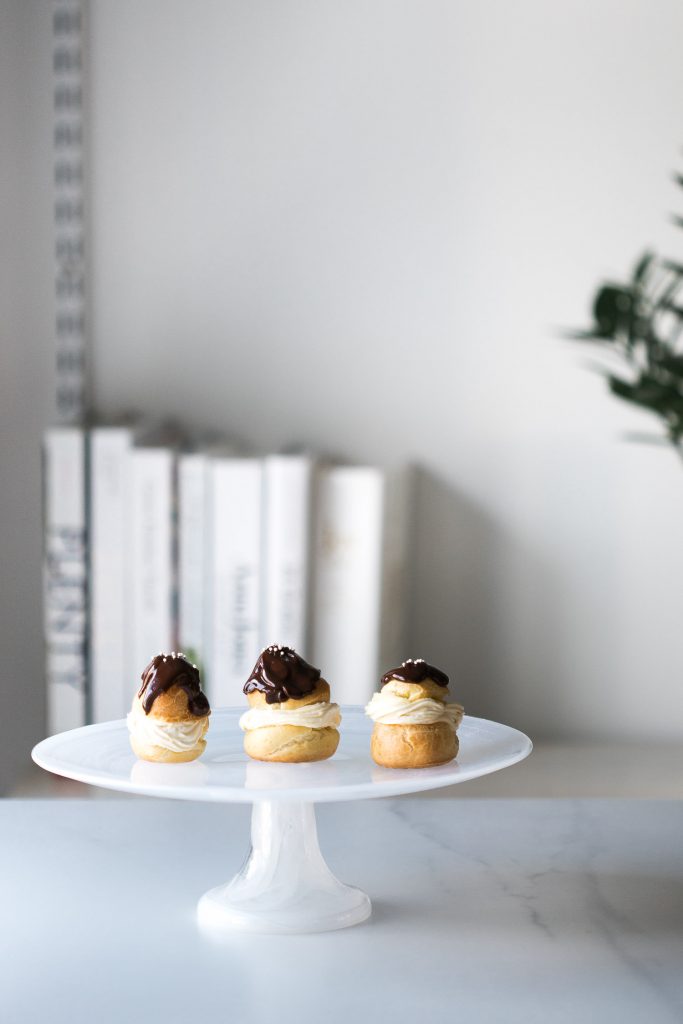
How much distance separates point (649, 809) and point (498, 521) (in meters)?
0.50

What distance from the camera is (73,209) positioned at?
1285 millimetres

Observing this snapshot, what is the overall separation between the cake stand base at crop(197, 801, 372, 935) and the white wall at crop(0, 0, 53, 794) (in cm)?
70

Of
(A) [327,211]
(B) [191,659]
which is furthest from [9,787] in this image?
(A) [327,211]

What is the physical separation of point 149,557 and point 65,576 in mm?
86

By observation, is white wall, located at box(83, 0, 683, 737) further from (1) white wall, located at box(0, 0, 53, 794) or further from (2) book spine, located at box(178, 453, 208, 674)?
(2) book spine, located at box(178, 453, 208, 674)

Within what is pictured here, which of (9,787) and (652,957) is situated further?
(9,787)

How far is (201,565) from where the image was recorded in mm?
1196

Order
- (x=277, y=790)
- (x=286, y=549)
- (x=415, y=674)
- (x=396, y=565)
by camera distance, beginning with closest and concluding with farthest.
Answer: (x=277, y=790) → (x=415, y=674) → (x=286, y=549) → (x=396, y=565)

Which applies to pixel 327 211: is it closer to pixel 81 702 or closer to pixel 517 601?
pixel 517 601

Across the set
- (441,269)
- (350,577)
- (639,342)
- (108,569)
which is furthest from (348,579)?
(639,342)

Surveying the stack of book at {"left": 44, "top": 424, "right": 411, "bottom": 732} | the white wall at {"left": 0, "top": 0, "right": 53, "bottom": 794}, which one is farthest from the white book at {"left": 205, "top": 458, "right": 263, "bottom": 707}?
the white wall at {"left": 0, "top": 0, "right": 53, "bottom": 794}

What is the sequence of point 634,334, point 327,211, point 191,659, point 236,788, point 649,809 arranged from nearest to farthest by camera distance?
point 634,334 < point 236,788 < point 649,809 < point 191,659 < point 327,211

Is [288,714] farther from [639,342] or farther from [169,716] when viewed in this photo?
[639,342]

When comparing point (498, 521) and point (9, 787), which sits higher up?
point (498, 521)
